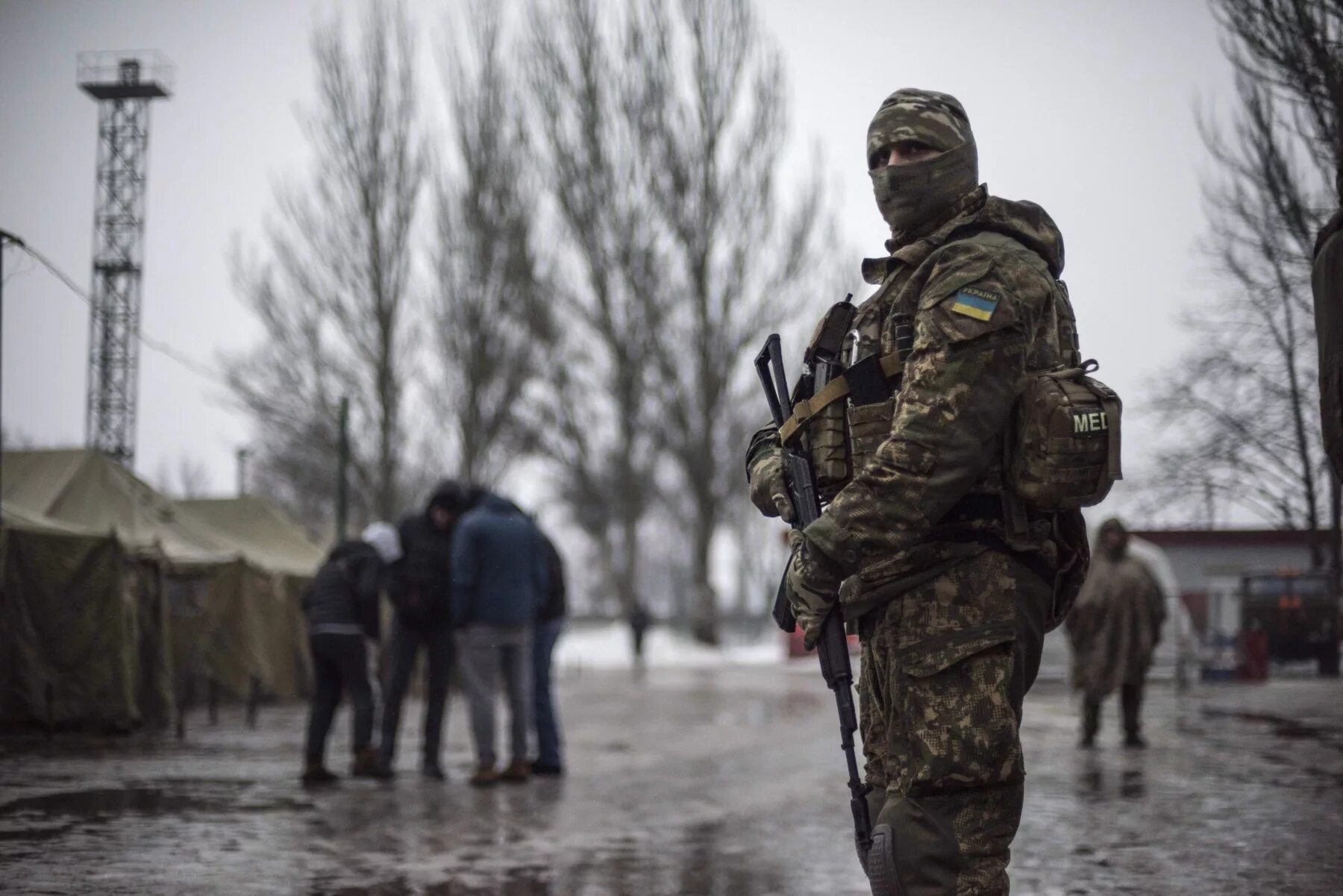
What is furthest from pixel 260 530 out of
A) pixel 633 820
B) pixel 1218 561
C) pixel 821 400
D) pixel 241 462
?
pixel 241 462

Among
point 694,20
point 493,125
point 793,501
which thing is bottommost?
point 793,501

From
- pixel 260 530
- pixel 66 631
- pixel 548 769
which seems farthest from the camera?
pixel 260 530

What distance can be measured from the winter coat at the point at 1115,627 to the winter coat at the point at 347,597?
521cm

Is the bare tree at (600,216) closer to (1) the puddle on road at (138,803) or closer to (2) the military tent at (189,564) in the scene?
(2) the military tent at (189,564)

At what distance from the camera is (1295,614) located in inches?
912

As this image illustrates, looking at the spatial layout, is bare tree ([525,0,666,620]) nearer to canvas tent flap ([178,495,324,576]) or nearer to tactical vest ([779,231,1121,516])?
canvas tent flap ([178,495,324,576])

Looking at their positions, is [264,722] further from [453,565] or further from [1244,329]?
[1244,329]

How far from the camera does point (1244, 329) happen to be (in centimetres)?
2297

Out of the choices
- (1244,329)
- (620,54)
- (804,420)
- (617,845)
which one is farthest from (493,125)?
(804,420)

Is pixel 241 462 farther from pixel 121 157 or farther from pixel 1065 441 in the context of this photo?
pixel 1065 441

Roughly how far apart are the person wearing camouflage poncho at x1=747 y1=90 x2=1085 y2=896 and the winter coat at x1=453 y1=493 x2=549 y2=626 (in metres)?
6.31

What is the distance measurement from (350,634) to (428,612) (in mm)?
522

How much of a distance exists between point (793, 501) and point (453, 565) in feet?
20.5

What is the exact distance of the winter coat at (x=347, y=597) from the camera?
10070 mm
